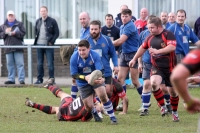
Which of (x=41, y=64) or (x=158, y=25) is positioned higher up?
(x=158, y=25)

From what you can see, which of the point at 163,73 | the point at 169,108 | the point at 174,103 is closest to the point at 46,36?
the point at 169,108

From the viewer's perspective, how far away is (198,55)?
14.9ft

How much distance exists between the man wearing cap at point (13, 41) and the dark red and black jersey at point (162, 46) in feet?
24.0

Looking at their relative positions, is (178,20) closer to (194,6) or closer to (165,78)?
(165,78)

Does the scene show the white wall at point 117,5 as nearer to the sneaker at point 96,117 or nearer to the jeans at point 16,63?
the jeans at point 16,63

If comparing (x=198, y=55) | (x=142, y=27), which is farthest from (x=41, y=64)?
Answer: (x=198, y=55)

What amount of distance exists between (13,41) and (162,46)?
7.92 m

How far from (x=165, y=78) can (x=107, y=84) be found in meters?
1.30

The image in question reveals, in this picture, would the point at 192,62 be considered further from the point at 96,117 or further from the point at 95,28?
the point at 95,28

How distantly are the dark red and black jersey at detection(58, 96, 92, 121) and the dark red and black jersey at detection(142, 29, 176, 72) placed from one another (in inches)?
60.4

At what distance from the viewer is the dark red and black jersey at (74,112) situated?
10828mm

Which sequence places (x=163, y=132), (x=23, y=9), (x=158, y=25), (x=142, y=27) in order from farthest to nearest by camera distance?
(x=23, y=9)
(x=142, y=27)
(x=158, y=25)
(x=163, y=132)

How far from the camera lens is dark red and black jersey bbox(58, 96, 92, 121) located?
1083 cm

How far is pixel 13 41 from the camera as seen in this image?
17781 mm
